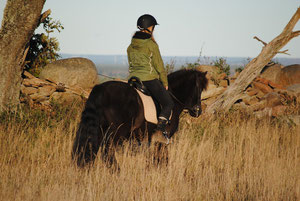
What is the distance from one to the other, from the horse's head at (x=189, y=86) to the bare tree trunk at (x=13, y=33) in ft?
16.5

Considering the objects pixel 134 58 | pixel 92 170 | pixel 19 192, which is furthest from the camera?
pixel 134 58

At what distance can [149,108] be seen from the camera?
6.29 m

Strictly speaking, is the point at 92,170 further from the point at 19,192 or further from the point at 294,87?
the point at 294,87

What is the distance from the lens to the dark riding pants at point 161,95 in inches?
253

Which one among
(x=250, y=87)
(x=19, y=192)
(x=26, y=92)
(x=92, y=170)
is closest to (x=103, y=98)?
(x=92, y=170)

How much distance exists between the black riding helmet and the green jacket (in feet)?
0.90

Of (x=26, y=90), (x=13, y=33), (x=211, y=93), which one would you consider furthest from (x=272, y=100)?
Answer: (x=13, y=33)

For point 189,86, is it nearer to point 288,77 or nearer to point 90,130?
point 90,130

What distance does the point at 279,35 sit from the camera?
Result: 11.3m

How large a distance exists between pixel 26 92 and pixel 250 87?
9.02 metres

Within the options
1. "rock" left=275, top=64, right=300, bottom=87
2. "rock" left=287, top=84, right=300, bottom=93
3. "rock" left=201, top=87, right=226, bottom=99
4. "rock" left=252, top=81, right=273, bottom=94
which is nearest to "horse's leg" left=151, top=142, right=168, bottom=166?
"rock" left=201, top=87, right=226, bottom=99

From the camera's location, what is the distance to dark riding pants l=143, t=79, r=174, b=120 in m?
6.41

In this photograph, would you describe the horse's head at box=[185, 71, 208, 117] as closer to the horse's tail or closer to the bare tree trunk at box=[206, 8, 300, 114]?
the horse's tail

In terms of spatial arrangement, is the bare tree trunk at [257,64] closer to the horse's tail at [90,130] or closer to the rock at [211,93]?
the rock at [211,93]
